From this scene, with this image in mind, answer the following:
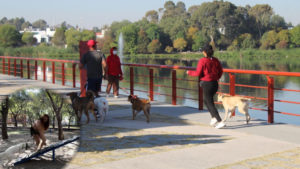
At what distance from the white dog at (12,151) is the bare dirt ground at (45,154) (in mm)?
15

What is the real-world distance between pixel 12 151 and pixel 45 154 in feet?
1.03

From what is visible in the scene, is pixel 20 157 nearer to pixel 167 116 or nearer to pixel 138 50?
pixel 167 116

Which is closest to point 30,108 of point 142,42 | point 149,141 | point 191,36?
point 149,141

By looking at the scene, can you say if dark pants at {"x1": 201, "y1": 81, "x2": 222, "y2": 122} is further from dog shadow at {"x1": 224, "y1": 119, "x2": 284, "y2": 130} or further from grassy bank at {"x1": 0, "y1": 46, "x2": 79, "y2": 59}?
grassy bank at {"x1": 0, "y1": 46, "x2": 79, "y2": 59}

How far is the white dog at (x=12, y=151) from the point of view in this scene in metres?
2.31

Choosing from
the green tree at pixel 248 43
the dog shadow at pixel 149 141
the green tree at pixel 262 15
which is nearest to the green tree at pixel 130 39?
the green tree at pixel 248 43

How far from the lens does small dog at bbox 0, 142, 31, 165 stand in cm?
231

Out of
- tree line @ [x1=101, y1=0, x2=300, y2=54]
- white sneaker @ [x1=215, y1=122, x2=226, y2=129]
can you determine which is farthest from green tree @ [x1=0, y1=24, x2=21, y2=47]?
white sneaker @ [x1=215, y1=122, x2=226, y2=129]

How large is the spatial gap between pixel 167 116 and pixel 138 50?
4120 inches

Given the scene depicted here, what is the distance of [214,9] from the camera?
5123 inches

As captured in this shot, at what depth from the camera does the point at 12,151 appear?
7.62 feet

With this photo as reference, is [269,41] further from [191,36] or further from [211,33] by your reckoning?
[191,36]

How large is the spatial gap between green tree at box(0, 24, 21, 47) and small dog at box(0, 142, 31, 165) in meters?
156

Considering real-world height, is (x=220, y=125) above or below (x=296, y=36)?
below
